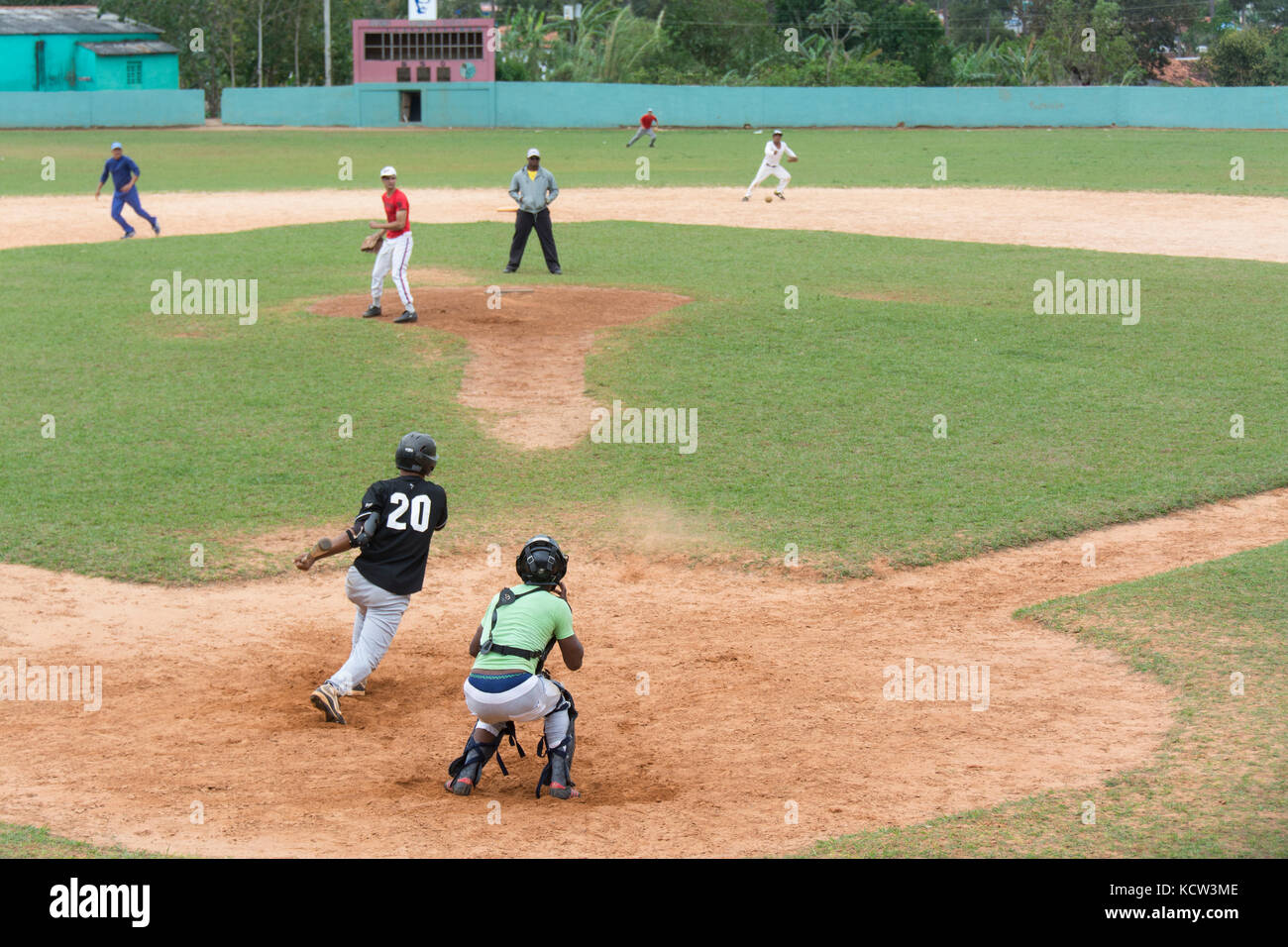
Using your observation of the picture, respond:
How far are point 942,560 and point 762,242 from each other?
50.9 ft

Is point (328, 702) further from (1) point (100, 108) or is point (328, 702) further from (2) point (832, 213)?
(1) point (100, 108)

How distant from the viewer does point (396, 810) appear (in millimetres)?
6973

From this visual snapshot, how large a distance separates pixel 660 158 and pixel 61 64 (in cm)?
3722

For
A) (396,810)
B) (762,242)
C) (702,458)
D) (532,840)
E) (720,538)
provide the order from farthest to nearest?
(762,242)
(702,458)
(720,538)
(396,810)
(532,840)

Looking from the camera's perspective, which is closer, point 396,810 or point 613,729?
point 396,810

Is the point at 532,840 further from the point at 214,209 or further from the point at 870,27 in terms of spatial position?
the point at 870,27

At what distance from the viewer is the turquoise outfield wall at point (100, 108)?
59000 millimetres

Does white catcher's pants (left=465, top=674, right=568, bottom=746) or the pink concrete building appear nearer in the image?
white catcher's pants (left=465, top=674, right=568, bottom=746)

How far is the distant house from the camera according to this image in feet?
219

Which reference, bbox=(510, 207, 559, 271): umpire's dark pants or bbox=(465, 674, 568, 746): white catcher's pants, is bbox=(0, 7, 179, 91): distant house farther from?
bbox=(465, 674, 568, 746): white catcher's pants

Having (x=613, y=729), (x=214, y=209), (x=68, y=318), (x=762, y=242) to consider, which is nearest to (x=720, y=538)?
(x=613, y=729)

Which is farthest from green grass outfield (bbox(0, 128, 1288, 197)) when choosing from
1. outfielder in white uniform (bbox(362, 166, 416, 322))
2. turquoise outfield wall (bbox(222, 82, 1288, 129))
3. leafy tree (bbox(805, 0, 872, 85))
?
outfielder in white uniform (bbox(362, 166, 416, 322))

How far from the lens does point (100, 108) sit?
60344 millimetres

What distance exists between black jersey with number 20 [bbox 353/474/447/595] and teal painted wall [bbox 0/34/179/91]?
221 feet
